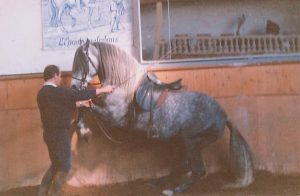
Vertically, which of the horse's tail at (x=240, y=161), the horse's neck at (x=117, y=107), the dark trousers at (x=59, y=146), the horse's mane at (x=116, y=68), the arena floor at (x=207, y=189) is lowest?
the arena floor at (x=207, y=189)

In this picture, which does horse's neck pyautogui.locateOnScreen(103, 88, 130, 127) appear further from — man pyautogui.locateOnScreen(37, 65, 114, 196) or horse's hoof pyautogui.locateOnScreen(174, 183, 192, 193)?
horse's hoof pyautogui.locateOnScreen(174, 183, 192, 193)

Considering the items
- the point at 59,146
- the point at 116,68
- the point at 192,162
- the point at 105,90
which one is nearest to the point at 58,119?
the point at 59,146

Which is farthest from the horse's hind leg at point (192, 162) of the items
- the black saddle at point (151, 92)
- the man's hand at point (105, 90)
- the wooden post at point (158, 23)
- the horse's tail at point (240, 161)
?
the wooden post at point (158, 23)

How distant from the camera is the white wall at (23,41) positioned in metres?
7.81

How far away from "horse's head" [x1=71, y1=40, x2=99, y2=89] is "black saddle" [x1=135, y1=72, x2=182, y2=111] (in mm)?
689

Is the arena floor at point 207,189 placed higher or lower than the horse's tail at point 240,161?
lower

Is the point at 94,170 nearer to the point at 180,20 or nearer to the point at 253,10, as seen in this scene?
the point at 180,20

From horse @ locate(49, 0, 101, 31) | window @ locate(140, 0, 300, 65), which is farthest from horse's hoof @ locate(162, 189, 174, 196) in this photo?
horse @ locate(49, 0, 101, 31)

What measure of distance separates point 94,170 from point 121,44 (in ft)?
6.61

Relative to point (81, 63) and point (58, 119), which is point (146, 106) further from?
point (58, 119)

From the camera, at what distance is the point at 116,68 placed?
6.71 m

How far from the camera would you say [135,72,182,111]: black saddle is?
6.66 m

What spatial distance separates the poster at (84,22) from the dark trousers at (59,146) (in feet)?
7.38

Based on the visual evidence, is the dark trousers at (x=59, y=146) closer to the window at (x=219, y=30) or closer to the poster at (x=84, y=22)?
the poster at (x=84, y=22)
